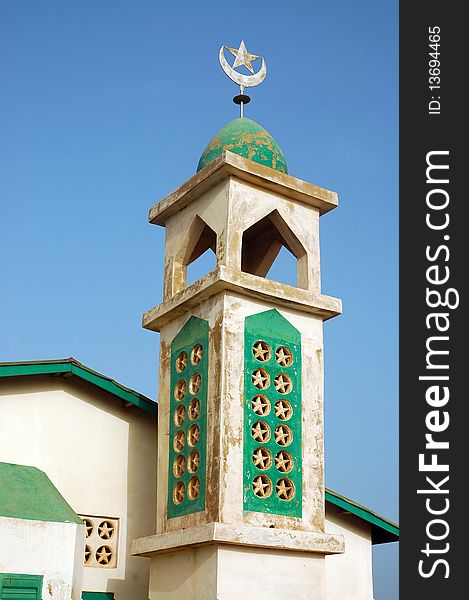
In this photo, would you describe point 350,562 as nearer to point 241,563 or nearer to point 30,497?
point 241,563

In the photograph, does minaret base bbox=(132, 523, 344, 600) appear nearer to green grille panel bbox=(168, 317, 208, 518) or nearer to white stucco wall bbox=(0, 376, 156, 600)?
green grille panel bbox=(168, 317, 208, 518)

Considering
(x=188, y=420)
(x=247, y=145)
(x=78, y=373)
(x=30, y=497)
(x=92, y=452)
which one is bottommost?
(x=30, y=497)

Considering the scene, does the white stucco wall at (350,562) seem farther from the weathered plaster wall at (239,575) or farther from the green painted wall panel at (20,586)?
the green painted wall panel at (20,586)

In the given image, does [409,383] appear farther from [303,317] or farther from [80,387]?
[80,387]

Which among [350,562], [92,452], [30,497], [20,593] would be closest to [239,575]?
[20,593]

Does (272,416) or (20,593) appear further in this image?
(272,416)

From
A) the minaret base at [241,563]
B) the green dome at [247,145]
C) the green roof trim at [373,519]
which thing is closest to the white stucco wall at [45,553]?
the minaret base at [241,563]

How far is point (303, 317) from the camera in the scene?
36.9ft

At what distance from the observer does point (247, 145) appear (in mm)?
11570

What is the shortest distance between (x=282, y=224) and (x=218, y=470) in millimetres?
3369

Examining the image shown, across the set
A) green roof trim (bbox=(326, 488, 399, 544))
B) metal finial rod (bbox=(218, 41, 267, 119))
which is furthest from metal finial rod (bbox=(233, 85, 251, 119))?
green roof trim (bbox=(326, 488, 399, 544))

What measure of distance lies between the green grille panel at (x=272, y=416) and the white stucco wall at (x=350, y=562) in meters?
2.38

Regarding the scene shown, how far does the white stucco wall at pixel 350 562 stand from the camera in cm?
1230

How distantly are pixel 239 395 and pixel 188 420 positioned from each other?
2.85ft
